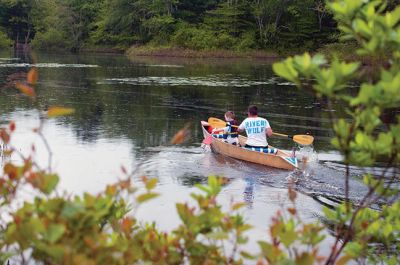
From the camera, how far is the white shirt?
13708 millimetres

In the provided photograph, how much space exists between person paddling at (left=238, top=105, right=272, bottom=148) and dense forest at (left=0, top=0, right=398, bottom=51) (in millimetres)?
50016

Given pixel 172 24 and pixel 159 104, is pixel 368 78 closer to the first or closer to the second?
pixel 159 104

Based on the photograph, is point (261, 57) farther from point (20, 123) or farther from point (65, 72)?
point (20, 123)

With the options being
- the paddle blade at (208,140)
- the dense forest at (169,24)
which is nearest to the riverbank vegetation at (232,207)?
the paddle blade at (208,140)

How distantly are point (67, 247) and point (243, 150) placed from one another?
1194cm

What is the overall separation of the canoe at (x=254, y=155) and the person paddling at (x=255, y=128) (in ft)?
0.90

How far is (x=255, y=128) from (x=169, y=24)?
6216 centimetres

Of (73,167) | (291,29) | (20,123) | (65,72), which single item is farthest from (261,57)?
(73,167)

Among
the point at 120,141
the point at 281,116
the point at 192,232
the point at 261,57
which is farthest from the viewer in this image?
the point at 261,57

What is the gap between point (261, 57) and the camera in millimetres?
66375

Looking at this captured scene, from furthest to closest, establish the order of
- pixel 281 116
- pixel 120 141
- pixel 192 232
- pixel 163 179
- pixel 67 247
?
pixel 281 116 → pixel 120 141 → pixel 163 179 → pixel 192 232 → pixel 67 247

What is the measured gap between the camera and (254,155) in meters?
13.9

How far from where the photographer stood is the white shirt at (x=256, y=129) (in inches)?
540

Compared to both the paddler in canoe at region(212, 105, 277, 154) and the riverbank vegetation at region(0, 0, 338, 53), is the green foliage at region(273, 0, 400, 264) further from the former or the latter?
the riverbank vegetation at region(0, 0, 338, 53)
